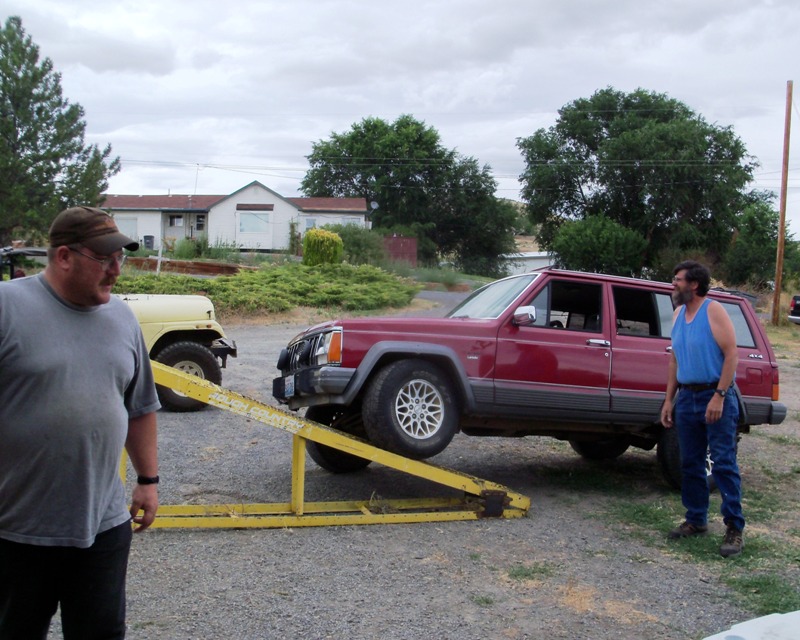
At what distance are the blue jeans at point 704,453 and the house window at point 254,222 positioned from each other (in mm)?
50298

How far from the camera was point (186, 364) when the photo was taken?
10.9 metres

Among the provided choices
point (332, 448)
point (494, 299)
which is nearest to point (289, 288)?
point (332, 448)

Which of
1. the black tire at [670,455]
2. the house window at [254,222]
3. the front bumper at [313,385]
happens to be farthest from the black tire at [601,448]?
the house window at [254,222]

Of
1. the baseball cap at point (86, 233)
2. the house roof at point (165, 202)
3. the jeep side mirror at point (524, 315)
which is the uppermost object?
the house roof at point (165, 202)

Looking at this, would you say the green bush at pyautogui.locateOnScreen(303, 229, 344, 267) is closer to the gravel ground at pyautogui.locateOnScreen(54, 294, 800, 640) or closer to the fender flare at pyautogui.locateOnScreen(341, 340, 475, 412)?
the gravel ground at pyautogui.locateOnScreen(54, 294, 800, 640)

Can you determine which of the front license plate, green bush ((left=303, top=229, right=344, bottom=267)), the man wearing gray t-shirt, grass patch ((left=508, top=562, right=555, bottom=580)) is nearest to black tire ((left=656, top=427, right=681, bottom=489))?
grass patch ((left=508, top=562, right=555, bottom=580))

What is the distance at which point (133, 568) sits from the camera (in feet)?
17.6

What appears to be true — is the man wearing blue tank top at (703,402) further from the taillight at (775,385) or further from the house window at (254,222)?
the house window at (254,222)

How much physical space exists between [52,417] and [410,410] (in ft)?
13.7

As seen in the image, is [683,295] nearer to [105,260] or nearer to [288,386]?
[288,386]

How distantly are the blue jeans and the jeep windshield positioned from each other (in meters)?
1.80

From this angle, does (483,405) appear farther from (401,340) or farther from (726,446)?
(726,446)

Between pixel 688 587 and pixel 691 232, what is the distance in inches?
2044

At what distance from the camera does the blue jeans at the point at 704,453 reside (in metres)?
6.04
